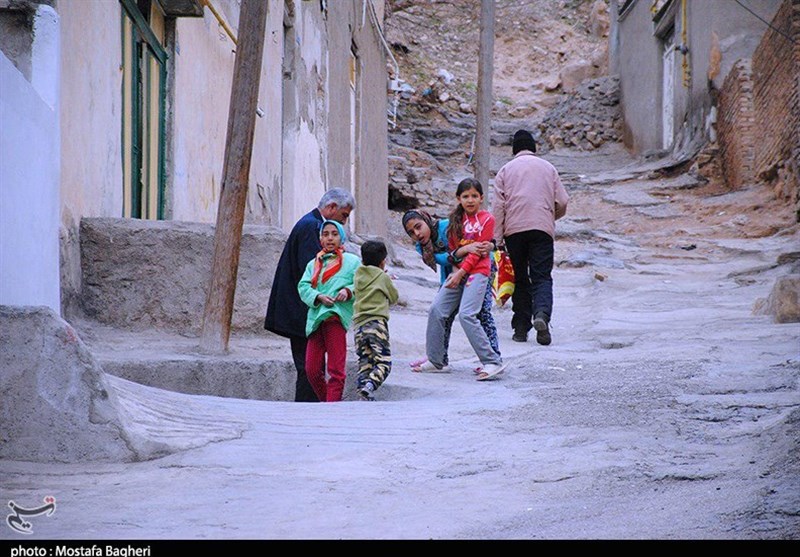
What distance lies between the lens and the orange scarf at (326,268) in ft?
19.4

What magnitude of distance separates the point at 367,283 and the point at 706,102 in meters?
15.9

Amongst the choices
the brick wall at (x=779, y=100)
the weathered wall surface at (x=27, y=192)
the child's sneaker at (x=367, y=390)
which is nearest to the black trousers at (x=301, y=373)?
the child's sneaker at (x=367, y=390)

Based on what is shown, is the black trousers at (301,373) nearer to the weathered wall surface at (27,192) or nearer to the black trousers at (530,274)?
the weathered wall surface at (27,192)

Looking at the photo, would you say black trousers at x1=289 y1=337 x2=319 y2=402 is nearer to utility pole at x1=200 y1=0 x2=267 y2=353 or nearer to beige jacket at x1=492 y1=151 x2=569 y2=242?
utility pole at x1=200 y1=0 x2=267 y2=353

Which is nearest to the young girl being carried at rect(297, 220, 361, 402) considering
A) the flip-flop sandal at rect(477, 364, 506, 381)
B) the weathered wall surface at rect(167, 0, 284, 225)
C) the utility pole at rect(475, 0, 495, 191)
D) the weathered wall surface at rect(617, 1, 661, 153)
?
the flip-flop sandal at rect(477, 364, 506, 381)

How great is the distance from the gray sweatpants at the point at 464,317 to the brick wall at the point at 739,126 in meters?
12.4

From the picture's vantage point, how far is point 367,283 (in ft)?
19.4

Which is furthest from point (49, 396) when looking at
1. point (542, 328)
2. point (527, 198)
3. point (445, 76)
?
point (445, 76)

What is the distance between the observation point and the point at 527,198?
7.99m

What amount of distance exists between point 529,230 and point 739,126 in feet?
36.2

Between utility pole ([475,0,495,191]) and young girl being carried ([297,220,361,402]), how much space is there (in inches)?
302

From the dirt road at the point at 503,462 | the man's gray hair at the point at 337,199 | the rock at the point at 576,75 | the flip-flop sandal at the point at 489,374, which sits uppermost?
the rock at the point at 576,75

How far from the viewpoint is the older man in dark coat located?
20.0 ft
